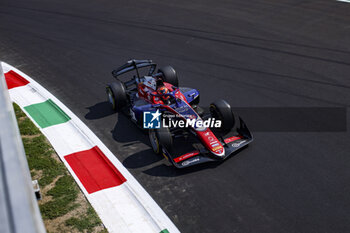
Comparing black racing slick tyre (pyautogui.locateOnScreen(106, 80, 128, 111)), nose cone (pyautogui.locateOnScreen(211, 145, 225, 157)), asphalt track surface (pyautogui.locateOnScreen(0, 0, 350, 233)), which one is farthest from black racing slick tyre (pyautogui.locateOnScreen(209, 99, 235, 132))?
black racing slick tyre (pyautogui.locateOnScreen(106, 80, 128, 111))

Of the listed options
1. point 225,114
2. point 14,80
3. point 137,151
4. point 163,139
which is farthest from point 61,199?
point 14,80

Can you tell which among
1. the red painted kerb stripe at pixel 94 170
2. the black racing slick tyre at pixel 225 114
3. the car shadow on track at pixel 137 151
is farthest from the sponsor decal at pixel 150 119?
the black racing slick tyre at pixel 225 114

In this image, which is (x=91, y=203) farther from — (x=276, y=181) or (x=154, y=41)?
(x=154, y=41)

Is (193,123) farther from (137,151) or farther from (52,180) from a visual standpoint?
(52,180)

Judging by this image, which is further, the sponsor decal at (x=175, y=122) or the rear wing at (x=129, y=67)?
the rear wing at (x=129, y=67)

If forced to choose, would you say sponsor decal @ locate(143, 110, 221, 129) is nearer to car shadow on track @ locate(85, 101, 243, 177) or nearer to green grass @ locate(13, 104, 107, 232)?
car shadow on track @ locate(85, 101, 243, 177)

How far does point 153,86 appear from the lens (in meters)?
9.28

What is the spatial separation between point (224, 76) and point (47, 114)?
5.36 m

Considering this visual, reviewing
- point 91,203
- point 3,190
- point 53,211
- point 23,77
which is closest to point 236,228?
point 91,203

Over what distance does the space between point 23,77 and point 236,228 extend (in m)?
8.83

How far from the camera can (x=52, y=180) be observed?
291 inches

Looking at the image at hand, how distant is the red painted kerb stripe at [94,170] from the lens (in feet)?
24.1

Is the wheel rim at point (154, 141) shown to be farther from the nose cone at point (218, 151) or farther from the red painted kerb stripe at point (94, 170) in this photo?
the nose cone at point (218, 151)

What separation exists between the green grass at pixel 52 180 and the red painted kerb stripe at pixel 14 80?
2.68m
